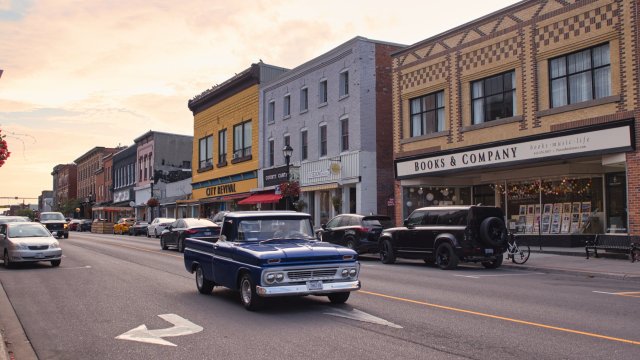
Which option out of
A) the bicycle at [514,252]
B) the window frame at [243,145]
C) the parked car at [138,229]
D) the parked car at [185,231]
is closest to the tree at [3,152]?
the parked car at [185,231]

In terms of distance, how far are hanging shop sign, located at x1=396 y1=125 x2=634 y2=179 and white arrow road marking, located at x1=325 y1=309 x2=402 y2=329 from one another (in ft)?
46.0

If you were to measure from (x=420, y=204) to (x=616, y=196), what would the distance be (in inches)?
395

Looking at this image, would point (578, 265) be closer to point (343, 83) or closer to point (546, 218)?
point (546, 218)

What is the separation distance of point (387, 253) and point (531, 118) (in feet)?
26.4

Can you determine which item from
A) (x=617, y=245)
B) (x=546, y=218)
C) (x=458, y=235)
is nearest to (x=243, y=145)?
(x=546, y=218)

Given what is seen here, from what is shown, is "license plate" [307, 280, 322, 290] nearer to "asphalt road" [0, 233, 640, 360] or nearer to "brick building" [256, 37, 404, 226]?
"asphalt road" [0, 233, 640, 360]

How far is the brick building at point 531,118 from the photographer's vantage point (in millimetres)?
20875

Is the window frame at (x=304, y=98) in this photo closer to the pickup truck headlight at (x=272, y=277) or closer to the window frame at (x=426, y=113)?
the window frame at (x=426, y=113)

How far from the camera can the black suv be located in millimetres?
18359

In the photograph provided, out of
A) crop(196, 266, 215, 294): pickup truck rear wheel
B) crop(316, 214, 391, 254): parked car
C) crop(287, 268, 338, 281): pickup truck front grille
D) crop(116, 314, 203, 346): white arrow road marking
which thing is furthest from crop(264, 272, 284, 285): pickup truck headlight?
crop(316, 214, 391, 254): parked car

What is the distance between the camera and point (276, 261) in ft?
32.4

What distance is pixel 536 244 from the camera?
25.2 m

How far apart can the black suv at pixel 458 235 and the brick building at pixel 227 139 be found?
24714mm

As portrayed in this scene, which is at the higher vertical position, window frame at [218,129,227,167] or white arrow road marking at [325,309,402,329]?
window frame at [218,129,227,167]
